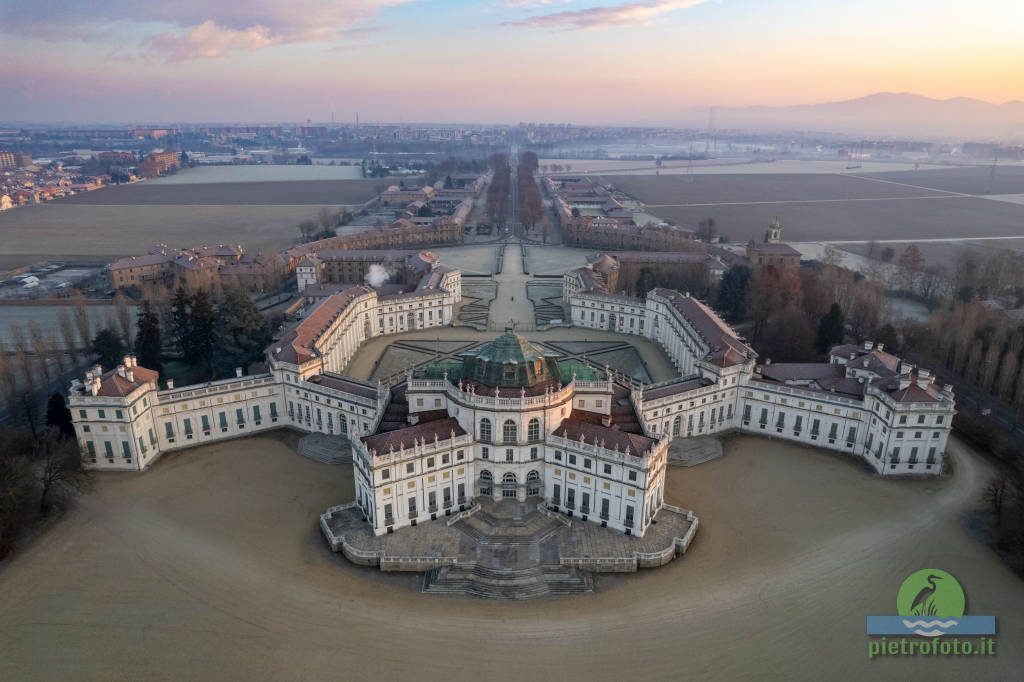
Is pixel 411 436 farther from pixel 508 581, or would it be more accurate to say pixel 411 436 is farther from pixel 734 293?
pixel 734 293

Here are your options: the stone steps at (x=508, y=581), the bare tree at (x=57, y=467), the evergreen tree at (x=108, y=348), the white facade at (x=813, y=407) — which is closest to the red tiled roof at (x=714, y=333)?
the white facade at (x=813, y=407)

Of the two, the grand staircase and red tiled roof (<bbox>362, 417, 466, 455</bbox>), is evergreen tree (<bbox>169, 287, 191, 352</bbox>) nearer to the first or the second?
red tiled roof (<bbox>362, 417, 466, 455</bbox>)

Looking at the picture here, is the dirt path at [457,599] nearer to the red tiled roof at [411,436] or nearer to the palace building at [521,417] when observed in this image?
the palace building at [521,417]

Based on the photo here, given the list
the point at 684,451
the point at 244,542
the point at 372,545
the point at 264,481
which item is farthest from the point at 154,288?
the point at 684,451

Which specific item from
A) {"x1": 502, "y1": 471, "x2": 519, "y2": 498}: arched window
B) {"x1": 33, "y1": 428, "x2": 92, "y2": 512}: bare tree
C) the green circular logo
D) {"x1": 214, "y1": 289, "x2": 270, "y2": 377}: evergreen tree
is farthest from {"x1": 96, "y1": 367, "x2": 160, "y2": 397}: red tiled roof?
the green circular logo

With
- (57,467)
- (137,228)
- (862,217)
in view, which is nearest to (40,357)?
(57,467)

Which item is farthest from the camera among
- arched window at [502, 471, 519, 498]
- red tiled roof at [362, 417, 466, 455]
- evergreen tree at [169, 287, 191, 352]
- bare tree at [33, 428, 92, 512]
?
evergreen tree at [169, 287, 191, 352]

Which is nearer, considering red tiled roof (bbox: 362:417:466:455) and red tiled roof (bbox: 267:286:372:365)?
red tiled roof (bbox: 362:417:466:455)
